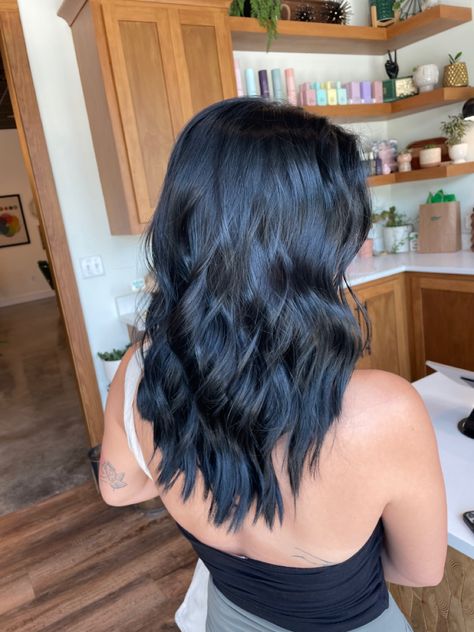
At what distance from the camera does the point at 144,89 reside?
2104 mm

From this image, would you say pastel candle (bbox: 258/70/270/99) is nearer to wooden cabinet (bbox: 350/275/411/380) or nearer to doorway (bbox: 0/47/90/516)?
A: wooden cabinet (bbox: 350/275/411/380)

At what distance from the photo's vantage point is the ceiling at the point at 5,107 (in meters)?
4.98

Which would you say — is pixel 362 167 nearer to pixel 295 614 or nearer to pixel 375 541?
pixel 375 541

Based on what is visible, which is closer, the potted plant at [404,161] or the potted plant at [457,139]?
the potted plant at [457,139]

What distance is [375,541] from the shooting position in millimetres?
700

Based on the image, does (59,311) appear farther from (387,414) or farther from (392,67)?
(387,414)

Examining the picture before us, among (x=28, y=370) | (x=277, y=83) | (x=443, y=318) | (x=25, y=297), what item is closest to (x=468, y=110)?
(x=277, y=83)

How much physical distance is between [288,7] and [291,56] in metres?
0.35

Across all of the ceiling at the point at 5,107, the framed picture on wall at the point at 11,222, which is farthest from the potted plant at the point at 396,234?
the framed picture on wall at the point at 11,222

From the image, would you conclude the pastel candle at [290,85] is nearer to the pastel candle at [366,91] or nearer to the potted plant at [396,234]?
the pastel candle at [366,91]

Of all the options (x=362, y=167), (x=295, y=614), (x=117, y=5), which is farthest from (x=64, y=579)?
(x=117, y=5)

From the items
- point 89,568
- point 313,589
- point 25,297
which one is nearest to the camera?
point 313,589

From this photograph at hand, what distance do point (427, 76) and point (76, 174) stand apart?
222 centimetres

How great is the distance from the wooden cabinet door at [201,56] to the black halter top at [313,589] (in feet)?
6.69
